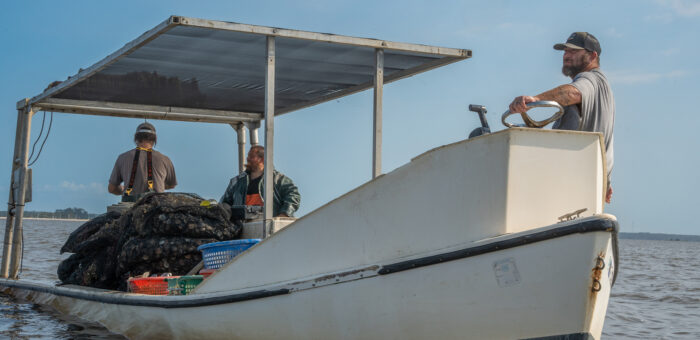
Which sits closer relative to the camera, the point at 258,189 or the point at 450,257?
the point at 450,257

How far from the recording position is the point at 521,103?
4141 mm

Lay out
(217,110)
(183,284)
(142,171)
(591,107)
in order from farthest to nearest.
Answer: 1. (217,110)
2. (142,171)
3. (183,284)
4. (591,107)

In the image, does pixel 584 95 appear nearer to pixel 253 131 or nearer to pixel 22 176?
pixel 253 131

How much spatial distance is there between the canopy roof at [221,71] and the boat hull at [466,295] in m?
2.15

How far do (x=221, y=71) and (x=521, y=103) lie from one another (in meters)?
4.12

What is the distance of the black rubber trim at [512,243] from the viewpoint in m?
3.80

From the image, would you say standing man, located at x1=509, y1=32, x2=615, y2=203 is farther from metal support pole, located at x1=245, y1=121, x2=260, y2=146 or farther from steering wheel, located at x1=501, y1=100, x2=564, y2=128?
metal support pole, located at x1=245, y1=121, x2=260, y2=146

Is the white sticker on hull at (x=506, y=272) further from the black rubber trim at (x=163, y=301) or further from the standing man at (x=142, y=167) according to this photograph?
the standing man at (x=142, y=167)

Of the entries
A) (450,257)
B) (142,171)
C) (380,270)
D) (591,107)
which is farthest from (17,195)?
(591,107)

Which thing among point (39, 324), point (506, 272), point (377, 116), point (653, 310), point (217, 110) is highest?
point (217, 110)

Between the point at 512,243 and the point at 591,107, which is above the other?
the point at 591,107

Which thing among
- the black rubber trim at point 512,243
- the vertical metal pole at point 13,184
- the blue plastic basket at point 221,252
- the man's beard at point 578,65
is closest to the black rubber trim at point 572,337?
the black rubber trim at point 512,243

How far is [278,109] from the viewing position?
970cm

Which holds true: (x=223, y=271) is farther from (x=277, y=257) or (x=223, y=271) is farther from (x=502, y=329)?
(x=502, y=329)
